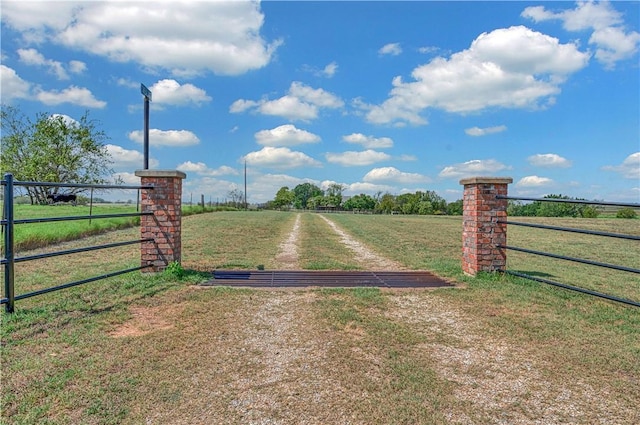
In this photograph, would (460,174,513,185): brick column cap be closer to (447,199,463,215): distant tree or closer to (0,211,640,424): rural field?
(0,211,640,424): rural field

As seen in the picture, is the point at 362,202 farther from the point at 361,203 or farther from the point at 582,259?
the point at 582,259

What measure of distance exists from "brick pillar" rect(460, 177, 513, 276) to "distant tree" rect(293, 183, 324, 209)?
96652mm

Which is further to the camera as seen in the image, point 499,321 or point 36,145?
point 36,145

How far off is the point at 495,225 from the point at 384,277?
6.22ft

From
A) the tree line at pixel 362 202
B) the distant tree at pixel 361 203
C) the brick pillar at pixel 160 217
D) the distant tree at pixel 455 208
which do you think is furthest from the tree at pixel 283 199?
the brick pillar at pixel 160 217

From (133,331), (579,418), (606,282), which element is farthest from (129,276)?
(606,282)

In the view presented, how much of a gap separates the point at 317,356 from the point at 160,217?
363cm

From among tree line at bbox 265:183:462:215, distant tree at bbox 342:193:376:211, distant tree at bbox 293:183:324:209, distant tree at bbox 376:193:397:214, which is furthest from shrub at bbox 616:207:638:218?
distant tree at bbox 293:183:324:209

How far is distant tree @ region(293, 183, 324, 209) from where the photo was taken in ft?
346

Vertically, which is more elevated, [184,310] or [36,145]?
[36,145]

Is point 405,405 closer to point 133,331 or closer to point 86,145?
point 133,331

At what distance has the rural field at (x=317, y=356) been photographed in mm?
2188

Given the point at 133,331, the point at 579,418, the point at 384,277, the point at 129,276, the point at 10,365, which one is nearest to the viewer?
the point at 579,418

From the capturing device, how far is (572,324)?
373cm
